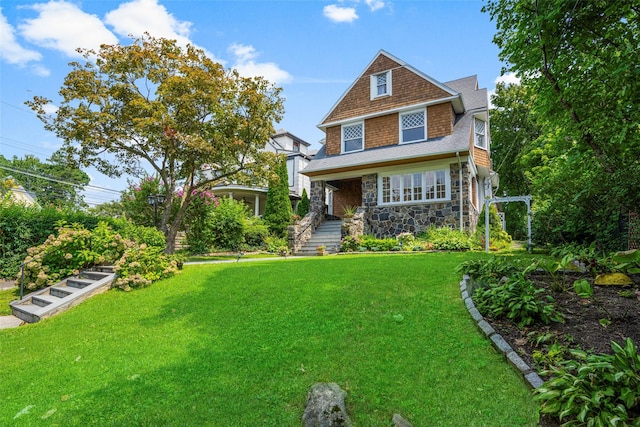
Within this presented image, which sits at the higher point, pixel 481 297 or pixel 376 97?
pixel 376 97

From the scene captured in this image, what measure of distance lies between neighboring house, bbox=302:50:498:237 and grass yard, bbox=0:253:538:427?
8245 millimetres

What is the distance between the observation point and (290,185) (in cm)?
2598

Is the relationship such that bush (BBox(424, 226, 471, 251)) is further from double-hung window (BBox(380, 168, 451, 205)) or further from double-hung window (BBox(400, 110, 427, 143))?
double-hung window (BBox(400, 110, 427, 143))

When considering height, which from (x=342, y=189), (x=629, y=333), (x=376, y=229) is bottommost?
(x=629, y=333)

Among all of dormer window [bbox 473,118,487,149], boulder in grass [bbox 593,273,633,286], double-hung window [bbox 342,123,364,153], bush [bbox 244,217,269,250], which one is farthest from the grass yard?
dormer window [bbox 473,118,487,149]

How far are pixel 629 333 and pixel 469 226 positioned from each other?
10110mm

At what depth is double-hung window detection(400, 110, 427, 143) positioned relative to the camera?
15.0 meters

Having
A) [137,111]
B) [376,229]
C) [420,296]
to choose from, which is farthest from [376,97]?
[420,296]

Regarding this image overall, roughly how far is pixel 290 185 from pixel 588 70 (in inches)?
847

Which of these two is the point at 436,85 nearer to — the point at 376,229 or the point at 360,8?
the point at 376,229

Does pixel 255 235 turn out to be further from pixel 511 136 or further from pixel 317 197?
pixel 511 136

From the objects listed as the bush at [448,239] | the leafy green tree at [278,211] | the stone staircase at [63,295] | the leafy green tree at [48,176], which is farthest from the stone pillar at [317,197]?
the leafy green tree at [48,176]

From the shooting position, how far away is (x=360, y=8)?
739 cm

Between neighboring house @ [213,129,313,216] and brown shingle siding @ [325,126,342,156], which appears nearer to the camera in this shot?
brown shingle siding @ [325,126,342,156]
